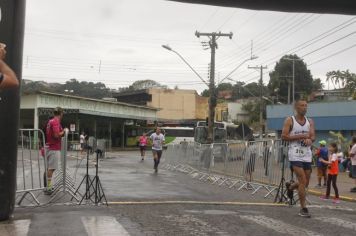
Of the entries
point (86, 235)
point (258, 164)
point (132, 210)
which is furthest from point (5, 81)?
point (258, 164)

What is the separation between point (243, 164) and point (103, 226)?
9967 millimetres

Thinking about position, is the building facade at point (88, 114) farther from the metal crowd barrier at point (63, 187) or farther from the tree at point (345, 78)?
the metal crowd barrier at point (63, 187)

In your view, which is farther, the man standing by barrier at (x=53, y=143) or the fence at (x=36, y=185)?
the man standing by barrier at (x=53, y=143)

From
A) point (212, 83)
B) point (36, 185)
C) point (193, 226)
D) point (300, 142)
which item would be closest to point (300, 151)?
point (300, 142)

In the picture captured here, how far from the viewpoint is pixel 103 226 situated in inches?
292

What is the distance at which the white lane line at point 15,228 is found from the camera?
22.3 ft

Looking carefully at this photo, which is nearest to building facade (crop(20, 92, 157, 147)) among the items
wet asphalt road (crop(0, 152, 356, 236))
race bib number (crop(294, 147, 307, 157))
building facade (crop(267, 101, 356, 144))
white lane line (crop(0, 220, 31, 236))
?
building facade (crop(267, 101, 356, 144))

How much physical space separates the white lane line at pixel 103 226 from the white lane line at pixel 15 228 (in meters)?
0.74

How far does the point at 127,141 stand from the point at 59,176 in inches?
2292

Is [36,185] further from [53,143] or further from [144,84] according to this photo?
[144,84]

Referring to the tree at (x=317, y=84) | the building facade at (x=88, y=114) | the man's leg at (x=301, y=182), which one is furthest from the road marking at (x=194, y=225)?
the tree at (x=317, y=84)

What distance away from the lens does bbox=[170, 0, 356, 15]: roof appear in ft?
21.7

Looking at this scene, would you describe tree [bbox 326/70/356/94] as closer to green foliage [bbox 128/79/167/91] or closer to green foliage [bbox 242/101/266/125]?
green foliage [bbox 242/101/266/125]

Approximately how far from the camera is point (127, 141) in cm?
7031
